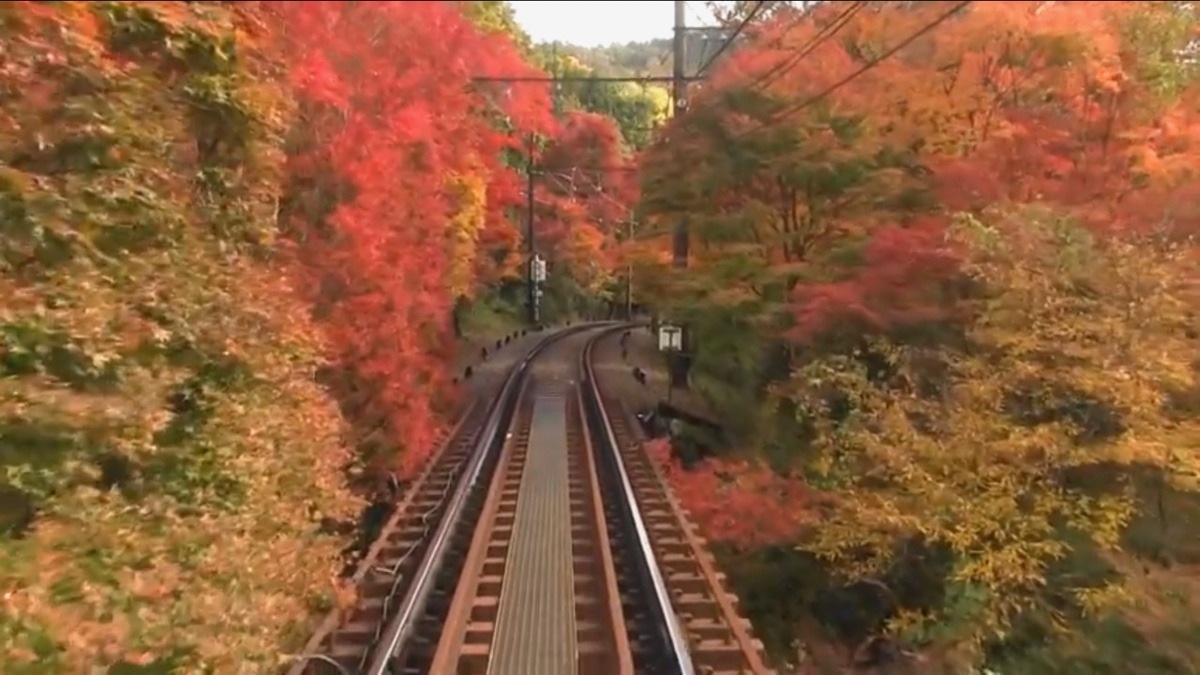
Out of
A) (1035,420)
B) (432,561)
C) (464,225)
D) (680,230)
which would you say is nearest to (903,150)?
(1035,420)

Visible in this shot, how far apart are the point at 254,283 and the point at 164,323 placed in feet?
4.35

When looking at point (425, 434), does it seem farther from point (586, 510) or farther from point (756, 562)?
point (756, 562)

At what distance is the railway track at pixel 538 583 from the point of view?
7.70 m

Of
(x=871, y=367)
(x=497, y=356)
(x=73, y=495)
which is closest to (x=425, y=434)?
(x=871, y=367)

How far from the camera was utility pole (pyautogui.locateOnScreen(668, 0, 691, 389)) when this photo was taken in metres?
17.8

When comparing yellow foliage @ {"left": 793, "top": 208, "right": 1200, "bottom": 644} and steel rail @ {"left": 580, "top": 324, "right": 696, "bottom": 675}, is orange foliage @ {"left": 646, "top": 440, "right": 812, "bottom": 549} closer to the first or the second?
steel rail @ {"left": 580, "top": 324, "right": 696, "bottom": 675}

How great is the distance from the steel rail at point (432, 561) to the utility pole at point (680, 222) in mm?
4127

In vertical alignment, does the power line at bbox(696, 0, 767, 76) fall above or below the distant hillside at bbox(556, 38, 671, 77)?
below

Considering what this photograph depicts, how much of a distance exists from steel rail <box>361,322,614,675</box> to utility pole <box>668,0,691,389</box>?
4.13m

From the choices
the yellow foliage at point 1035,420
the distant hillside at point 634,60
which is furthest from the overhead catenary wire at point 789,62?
the distant hillside at point 634,60

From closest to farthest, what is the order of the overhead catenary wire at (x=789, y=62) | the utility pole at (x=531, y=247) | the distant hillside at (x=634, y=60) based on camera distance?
the overhead catenary wire at (x=789, y=62) < the distant hillside at (x=634, y=60) < the utility pole at (x=531, y=247)

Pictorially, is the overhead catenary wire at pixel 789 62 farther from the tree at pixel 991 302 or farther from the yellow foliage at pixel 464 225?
the yellow foliage at pixel 464 225

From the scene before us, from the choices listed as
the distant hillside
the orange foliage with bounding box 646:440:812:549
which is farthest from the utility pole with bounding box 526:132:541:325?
the orange foliage with bounding box 646:440:812:549

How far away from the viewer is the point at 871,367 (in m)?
11.8
